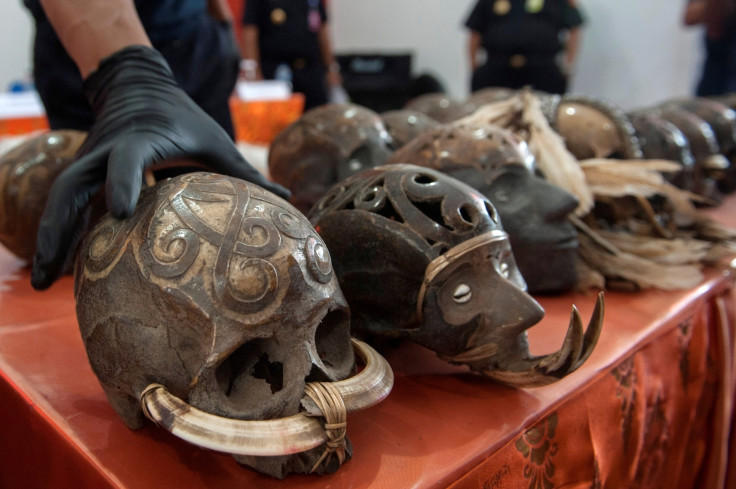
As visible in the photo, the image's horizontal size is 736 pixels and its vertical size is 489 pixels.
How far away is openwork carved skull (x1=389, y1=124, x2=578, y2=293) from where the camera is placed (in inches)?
55.8

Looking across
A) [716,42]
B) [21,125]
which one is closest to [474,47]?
[716,42]

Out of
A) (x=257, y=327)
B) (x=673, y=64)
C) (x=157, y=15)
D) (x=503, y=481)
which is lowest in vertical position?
(x=673, y=64)

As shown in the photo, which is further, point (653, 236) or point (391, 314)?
point (653, 236)

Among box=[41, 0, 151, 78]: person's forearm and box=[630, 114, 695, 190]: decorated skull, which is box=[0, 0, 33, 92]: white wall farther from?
box=[630, 114, 695, 190]: decorated skull

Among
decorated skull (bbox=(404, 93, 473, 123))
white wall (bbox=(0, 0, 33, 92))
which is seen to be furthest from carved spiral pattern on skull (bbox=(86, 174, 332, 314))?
white wall (bbox=(0, 0, 33, 92))

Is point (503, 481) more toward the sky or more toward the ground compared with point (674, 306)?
more toward the sky

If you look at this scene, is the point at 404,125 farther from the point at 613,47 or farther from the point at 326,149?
the point at 613,47

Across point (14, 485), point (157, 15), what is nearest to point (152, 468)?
point (14, 485)

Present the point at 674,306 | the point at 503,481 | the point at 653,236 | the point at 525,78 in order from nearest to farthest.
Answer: the point at 503,481, the point at 674,306, the point at 653,236, the point at 525,78

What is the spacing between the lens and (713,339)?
1619 mm

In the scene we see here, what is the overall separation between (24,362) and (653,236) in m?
1.77

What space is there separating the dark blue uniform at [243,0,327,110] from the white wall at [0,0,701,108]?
2.05 meters

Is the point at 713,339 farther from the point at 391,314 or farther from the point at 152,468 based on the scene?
the point at 152,468

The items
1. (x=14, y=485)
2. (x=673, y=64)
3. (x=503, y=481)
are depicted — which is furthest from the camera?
(x=673, y=64)
